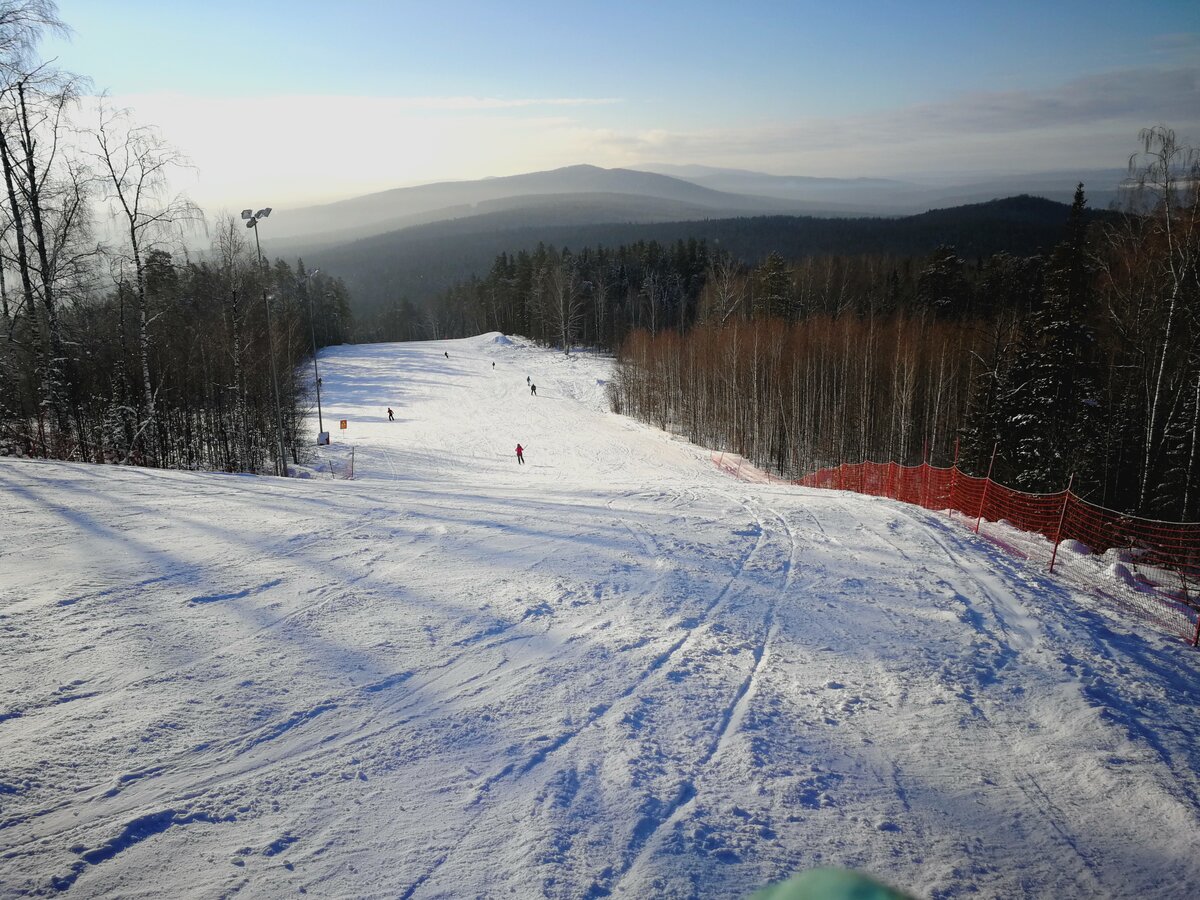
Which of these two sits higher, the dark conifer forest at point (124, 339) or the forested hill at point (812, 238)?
the forested hill at point (812, 238)

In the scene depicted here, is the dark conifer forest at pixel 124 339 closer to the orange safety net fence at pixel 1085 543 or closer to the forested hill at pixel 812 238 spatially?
the orange safety net fence at pixel 1085 543

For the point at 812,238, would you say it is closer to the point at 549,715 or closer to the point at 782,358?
the point at 782,358

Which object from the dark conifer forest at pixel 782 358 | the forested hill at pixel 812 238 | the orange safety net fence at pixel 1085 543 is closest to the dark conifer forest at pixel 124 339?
the dark conifer forest at pixel 782 358

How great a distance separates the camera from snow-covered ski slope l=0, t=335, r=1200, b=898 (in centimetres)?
353

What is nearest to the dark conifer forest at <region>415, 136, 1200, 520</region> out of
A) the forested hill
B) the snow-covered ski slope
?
the snow-covered ski slope

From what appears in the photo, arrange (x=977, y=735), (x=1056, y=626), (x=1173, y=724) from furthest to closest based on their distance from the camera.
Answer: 1. (x=1056, y=626)
2. (x=1173, y=724)
3. (x=977, y=735)

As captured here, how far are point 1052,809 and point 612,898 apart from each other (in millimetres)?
3380

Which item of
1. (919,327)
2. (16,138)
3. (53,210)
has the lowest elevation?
(919,327)

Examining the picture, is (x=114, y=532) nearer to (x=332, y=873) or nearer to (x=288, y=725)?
(x=288, y=725)

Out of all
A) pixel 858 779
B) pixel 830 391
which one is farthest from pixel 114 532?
pixel 830 391

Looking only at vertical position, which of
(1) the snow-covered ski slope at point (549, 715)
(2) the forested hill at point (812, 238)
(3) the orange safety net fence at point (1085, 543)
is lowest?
(3) the orange safety net fence at point (1085, 543)

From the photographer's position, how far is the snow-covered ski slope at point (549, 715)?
3.53 meters

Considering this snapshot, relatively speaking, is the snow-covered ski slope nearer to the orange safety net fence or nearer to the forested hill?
the orange safety net fence

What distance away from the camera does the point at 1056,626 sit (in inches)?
A: 284
